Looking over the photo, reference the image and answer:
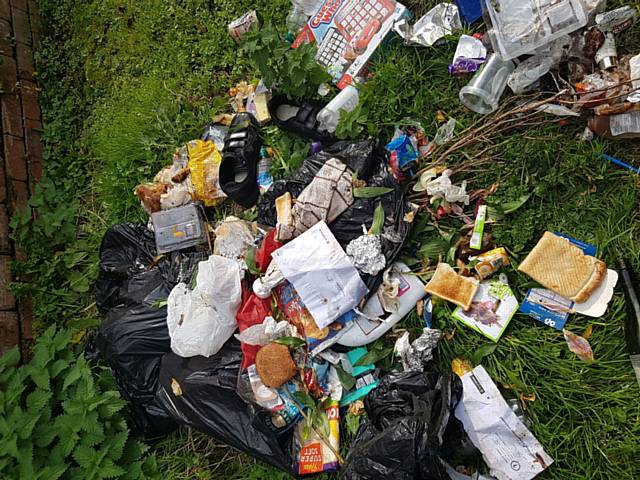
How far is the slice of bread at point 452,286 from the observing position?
6.75ft

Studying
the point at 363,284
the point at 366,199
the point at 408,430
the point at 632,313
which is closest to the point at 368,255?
the point at 363,284

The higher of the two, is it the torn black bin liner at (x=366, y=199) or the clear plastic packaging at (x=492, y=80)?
the clear plastic packaging at (x=492, y=80)

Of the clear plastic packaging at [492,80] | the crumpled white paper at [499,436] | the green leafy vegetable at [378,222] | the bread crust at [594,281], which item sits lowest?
the crumpled white paper at [499,436]

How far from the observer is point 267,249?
90.0 inches

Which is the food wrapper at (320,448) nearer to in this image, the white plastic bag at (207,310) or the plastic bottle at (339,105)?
the white plastic bag at (207,310)

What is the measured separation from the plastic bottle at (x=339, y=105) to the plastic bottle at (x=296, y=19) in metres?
0.55

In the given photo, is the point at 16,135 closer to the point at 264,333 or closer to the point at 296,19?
the point at 296,19

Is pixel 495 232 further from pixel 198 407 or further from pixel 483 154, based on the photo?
pixel 198 407

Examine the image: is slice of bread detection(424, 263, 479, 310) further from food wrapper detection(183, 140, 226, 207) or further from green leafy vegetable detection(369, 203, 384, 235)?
food wrapper detection(183, 140, 226, 207)

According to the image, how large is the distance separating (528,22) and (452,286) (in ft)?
3.77

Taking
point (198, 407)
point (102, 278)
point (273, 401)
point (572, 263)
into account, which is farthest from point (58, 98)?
point (572, 263)

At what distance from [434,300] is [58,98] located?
287 cm

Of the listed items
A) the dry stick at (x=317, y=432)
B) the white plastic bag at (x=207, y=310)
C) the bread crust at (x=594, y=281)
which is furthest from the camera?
the white plastic bag at (x=207, y=310)

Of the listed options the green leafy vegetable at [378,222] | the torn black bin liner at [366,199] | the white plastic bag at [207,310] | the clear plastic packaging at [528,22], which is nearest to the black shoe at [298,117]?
the torn black bin liner at [366,199]
